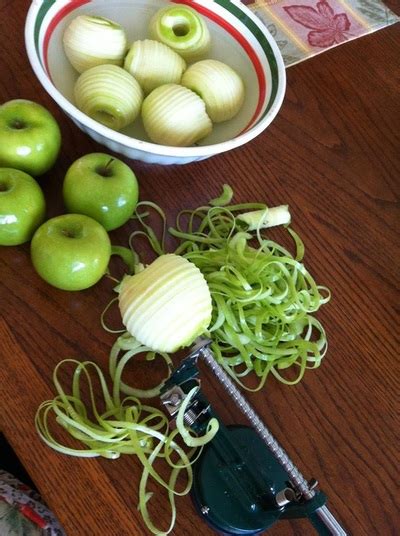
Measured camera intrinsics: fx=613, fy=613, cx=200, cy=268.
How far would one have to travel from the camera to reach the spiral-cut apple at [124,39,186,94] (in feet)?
2.35

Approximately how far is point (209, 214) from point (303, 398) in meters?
0.24

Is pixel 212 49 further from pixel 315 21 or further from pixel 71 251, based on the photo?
pixel 71 251

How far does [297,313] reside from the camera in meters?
0.68

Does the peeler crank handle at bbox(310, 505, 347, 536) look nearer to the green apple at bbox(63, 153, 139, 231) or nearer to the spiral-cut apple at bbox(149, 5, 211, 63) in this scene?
the green apple at bbox(63, 153, 139, 231)

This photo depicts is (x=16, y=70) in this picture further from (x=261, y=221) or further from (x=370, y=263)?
(x=370, y=263)

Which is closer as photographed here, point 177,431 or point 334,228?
point 177,431

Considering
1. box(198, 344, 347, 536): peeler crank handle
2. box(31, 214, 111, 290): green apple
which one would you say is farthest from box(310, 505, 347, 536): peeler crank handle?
box(31, 214, 111, 290): green apple

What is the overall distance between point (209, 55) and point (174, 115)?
0.52 feet

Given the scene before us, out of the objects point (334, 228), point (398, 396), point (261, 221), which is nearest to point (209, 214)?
point (261, 221)

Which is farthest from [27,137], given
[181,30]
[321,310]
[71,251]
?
[321,310]

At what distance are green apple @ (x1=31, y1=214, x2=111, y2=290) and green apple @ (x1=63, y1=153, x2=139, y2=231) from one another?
0.06 feet

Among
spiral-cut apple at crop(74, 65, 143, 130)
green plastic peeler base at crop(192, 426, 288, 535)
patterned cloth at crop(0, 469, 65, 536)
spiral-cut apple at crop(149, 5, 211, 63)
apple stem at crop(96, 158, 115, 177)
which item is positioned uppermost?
spiral-cut apple at crop(149, 5, 211, 63)

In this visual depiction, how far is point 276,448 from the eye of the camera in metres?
0.56

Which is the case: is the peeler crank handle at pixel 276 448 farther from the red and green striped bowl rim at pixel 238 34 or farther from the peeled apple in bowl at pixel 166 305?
the red and green striped bowl rim at pixel 238 34
